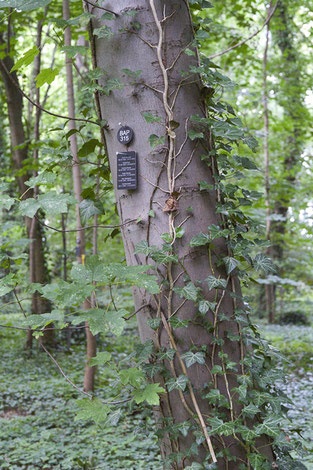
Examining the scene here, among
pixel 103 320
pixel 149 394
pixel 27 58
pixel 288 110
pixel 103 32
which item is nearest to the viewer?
pixel 103 320

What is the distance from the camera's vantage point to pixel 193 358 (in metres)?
1.53

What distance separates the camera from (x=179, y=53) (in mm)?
1708

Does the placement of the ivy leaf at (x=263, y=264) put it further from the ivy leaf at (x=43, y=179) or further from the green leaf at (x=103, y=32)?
the green leaf at (x=103, y=32)

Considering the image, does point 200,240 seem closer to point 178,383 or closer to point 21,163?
point 178,383

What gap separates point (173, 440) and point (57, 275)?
29.8ft

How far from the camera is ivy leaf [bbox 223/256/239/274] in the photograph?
5.28 feet

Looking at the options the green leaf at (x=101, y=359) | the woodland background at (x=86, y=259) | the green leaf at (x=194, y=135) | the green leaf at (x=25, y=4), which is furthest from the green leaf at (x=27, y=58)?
the green leaf at (x=101, y=359)

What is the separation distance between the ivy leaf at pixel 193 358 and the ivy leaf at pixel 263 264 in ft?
1.35

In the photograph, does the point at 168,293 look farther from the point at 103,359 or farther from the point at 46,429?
the point at 46,429

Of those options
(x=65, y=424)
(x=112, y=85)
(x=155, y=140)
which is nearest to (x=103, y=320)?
(x=155, y=140)

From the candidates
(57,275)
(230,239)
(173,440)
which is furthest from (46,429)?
(57,275)

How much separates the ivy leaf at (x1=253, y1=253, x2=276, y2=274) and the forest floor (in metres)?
0.39

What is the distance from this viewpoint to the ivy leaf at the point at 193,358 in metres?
1.52

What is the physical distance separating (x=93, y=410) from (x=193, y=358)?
0.37 metres
